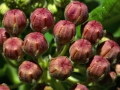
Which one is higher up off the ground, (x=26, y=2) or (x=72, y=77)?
(x=26, y=2)

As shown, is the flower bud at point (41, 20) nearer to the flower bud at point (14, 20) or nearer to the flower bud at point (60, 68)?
the flower bud at point (14, 20)

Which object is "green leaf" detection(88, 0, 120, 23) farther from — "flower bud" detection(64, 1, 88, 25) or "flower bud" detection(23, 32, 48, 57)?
"flower bud" detection(23, 32, 48, 57)

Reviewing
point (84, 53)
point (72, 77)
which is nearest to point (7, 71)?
point (72, 77)

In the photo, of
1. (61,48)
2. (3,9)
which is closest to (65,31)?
(61,48)

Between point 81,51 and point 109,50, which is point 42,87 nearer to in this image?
point 81,51

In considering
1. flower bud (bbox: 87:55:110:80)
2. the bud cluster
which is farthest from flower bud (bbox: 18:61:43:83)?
flower bud (bbox: 87:55:110:80)

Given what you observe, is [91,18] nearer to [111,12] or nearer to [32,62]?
[111,12]
